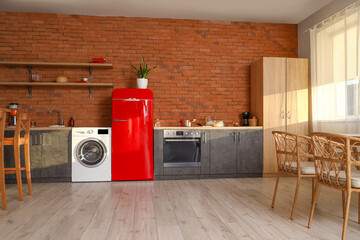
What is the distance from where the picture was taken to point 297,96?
498 cm

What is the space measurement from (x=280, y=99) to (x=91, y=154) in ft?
10.6

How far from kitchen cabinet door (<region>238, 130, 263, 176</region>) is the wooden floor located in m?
0.66

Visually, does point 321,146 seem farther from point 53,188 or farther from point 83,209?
point 53,188

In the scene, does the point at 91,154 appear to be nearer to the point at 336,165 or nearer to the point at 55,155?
the point at 55,155

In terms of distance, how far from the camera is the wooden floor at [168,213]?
7.51ft

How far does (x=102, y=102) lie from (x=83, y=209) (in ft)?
8.06

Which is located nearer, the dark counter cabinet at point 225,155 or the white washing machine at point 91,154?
the white washing machine at point 91,154

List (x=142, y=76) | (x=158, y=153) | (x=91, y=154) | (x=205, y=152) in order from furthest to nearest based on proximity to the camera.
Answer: (x=142, y=76)
(x=205, y=152)
(x=158, y=153)
(x=91, y=154)

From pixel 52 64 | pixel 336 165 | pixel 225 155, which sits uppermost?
pixel 52 64

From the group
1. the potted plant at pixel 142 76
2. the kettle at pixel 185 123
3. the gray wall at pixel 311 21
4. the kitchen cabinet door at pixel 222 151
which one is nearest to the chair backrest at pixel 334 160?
the kitchen cabinet door at pixel 222 151

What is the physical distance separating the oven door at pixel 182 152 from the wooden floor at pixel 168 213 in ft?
2.01

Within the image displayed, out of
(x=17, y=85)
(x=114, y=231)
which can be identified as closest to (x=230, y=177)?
(x=114, y=231)

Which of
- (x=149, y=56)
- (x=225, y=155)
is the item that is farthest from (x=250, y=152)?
(x=149, y=56)

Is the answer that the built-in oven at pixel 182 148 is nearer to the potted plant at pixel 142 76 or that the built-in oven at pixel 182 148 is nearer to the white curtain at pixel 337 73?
the potted plant at pixel 142 76
